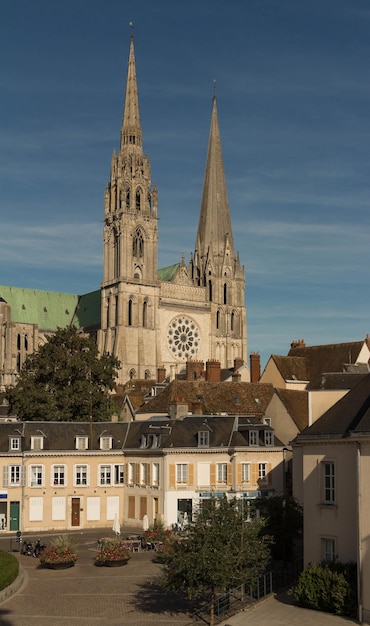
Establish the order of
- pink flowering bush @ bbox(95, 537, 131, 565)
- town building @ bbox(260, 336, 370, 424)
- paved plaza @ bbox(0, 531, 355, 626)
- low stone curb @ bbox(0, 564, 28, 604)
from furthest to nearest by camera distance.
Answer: town building @ bbox(260, 336, 370, 424)
pink flowering bush @ bbox(95, 537, 131, 565)
low stone curb @ bbox(0, 564, 28, 604)
paved plaza @ bbox(0, 531, 355, 626)

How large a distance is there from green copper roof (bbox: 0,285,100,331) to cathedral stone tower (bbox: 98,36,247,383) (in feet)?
42.0

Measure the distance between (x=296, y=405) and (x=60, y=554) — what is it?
2449cm

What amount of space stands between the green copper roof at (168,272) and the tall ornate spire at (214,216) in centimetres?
492

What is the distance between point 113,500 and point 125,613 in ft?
79.4

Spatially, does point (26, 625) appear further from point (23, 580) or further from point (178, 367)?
point (178, 367)

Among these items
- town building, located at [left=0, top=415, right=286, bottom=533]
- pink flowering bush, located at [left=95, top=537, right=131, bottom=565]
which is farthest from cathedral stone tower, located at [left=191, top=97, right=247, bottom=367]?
pink flowering bush, located at [left=95, top=537, right=131, bottom=565]

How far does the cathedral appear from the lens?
128125 millimetres

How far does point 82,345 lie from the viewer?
238ft

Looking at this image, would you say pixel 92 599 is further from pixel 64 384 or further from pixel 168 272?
pixel 168 272

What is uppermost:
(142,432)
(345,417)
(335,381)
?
(335,381)

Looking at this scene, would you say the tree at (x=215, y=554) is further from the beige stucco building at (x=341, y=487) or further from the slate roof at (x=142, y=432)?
the slate roof at (x=142, y=432)

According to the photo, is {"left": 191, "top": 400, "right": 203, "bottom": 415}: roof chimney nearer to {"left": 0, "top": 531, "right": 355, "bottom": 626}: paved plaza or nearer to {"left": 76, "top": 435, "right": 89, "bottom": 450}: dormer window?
{"left": 76, "top": 435, "right": 89, "bottom": 450}: dormer window

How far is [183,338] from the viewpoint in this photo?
437ft

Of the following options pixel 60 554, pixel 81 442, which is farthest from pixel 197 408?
pixel 60 554
